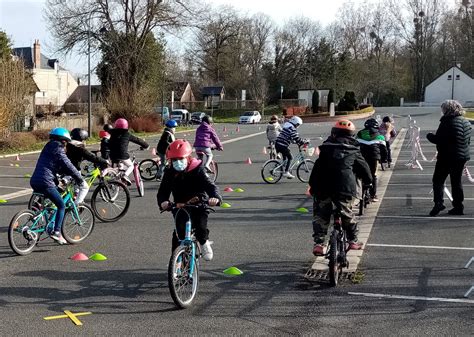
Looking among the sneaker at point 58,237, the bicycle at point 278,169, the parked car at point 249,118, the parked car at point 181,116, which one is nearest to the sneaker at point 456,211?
the bicycle at point 278,169

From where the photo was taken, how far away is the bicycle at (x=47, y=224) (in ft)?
24.3

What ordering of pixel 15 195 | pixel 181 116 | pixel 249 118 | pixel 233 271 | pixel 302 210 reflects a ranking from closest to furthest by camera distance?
pixel 233 271 < pixel 302 210 < pixel 15 195 < pixel 181 116 < pixel 249 118

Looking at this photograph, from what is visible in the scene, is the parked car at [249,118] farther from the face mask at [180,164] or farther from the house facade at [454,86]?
the face mask at [180,164]

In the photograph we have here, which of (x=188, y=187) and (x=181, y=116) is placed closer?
(x=188, y=187)

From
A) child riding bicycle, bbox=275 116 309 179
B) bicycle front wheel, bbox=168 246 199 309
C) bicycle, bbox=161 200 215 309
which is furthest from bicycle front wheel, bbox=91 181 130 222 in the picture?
child riding bicycle, bbox=275 116 309 179

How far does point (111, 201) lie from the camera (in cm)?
989

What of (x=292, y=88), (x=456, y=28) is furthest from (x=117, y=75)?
(x=456, y=28)

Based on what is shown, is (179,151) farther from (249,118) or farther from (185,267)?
(249,118)

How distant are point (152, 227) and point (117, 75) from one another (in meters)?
35.4

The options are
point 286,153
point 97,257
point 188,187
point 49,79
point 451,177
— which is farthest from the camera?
point 49,79

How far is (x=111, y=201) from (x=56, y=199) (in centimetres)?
234

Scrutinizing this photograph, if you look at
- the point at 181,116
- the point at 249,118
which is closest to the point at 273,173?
the point at 181,116

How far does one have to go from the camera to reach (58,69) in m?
86.1

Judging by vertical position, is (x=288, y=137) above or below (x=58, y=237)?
above
